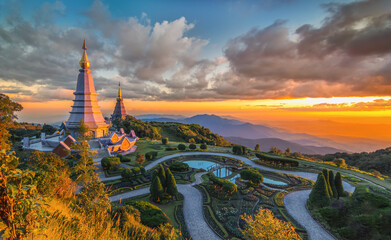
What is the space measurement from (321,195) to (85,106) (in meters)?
46.4

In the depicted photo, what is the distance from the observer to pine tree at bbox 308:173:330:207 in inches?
717

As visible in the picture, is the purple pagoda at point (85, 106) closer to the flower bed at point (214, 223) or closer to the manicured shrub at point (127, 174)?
the manicured shrub at point (127, 174)

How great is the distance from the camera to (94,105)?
38938mm

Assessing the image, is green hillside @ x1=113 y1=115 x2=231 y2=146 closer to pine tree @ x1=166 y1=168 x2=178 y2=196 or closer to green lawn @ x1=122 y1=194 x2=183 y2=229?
pine tree @ x1=166 y1=168 x2=178 y2=196

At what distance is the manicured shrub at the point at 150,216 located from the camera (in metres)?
13.6

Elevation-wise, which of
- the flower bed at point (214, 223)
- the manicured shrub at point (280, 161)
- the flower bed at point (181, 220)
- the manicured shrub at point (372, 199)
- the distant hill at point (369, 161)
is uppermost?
the manicured shrub at point (372, 199)

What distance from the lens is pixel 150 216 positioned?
14.2 m

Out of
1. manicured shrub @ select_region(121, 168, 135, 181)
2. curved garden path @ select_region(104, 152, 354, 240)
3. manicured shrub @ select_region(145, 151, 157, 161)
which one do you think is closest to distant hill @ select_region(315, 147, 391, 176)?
curved garden path @ select_region(104, 152, 354, 240)

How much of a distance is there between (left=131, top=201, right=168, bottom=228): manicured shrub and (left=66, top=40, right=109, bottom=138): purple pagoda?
28.1m

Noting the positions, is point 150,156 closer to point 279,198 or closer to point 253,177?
point 253,177

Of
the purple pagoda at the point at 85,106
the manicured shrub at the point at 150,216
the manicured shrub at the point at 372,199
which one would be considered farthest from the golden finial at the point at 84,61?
the manicured shrub at the point at 372,199

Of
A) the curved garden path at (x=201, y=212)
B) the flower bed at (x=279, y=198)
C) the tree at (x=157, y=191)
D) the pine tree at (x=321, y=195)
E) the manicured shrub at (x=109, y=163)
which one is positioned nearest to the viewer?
the curved garden path at (x=201, y=212)

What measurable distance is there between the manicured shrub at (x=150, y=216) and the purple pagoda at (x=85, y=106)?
92.2ft

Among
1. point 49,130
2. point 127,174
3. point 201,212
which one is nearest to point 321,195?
point 201,212
